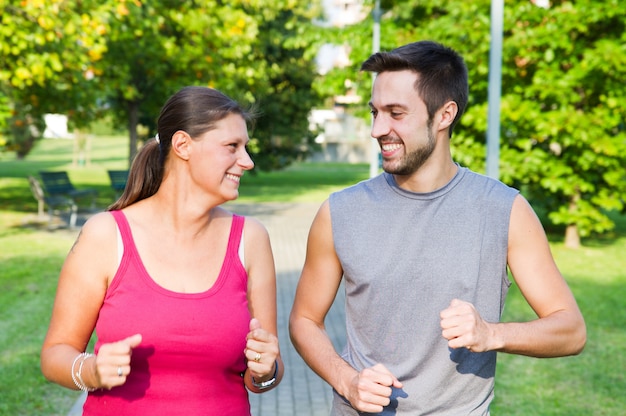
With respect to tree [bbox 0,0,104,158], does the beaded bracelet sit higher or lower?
lower

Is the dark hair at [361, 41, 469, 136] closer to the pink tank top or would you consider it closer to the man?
the man

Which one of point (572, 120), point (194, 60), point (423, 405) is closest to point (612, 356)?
point (423, 405)

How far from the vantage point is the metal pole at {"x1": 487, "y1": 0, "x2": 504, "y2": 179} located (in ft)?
33.1

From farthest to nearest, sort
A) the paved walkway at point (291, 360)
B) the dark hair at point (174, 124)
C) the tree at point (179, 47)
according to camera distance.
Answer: the tree at point (179, 47) < the paved walkway at point (291, 360) < the dark hair at point (174, 124)

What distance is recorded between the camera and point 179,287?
2.78 m

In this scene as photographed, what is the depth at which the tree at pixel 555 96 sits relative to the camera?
13836 millimetres

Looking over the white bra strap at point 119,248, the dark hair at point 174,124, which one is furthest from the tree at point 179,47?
the white bra strap at point 119,248

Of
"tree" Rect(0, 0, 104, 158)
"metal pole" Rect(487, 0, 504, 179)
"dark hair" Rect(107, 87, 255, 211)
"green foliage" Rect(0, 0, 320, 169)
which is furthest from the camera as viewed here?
"green foliage" Rect(0, 0, 320, 169)

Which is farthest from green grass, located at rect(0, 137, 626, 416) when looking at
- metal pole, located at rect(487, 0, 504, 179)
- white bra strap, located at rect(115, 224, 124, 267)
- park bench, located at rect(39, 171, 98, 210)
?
white bra strap, located at rect(115, 224, 124, 267)

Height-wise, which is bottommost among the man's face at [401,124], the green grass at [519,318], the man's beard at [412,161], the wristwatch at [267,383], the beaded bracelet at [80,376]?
the green grass at [519,318]

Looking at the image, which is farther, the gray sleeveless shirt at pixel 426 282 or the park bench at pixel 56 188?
the park bench at pixel 56 188

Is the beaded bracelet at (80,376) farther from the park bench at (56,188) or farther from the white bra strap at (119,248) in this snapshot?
the park bench at (56,188)

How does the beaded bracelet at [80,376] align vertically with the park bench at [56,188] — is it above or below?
above

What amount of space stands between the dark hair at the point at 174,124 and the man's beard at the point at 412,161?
0.52m
